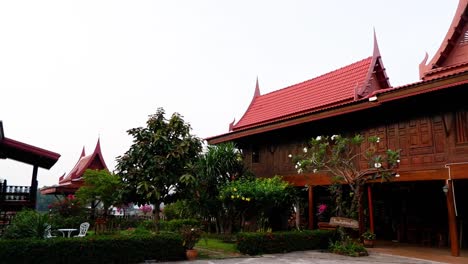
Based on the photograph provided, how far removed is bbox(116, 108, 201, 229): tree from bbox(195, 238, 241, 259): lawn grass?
1910 mm

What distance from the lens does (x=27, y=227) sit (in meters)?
9.06

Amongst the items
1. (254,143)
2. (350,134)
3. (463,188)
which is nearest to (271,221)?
(254,143)

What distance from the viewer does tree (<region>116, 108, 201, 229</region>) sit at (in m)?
11.0

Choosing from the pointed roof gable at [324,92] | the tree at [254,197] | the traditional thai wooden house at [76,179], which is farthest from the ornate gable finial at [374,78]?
the traditional thai wooden house at [76,179]

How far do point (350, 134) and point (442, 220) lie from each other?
176 inches

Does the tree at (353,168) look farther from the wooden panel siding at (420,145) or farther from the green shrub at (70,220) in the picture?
the green shrub at (70,220)

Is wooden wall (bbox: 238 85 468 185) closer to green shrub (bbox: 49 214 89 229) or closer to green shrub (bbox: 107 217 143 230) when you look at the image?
green shrub (bbox: 49 214 89 229)

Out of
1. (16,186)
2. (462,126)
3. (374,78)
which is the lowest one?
(16,186)

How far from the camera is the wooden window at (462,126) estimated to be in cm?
1038

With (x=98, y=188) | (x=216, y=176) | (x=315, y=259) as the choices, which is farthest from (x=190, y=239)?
(x=98, y=188)

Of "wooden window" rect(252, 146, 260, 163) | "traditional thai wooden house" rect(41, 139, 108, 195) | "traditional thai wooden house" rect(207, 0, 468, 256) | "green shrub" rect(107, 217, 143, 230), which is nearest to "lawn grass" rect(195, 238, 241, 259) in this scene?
"traditional thai wooden house" rect(207, 0, 468, 256)

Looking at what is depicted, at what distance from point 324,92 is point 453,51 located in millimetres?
5103

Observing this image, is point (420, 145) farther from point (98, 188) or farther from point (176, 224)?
point (98, 188)

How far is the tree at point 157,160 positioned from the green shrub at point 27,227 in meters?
2.45
